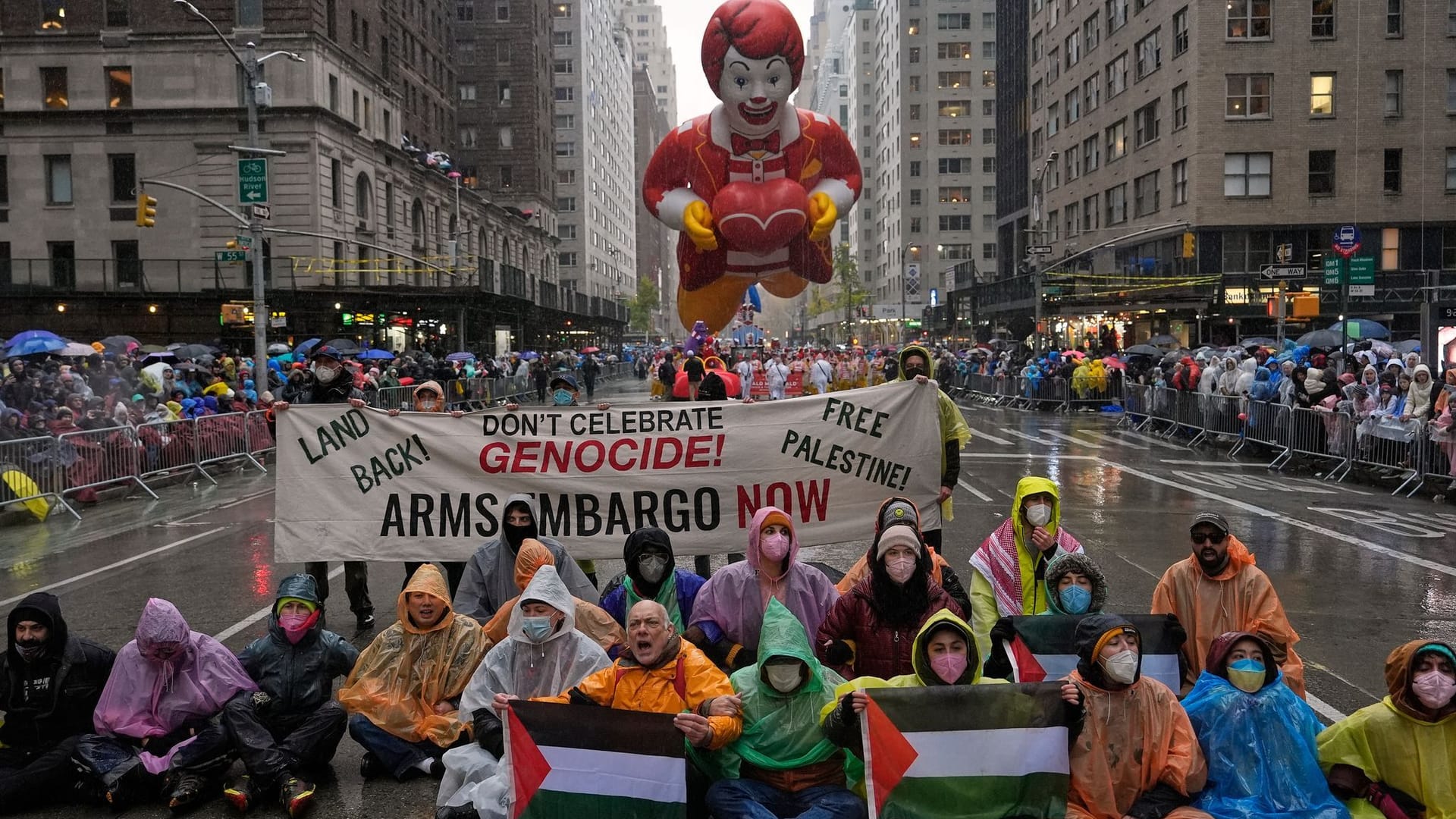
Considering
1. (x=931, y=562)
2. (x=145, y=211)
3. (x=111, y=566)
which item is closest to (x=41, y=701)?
(x=931, y=562)

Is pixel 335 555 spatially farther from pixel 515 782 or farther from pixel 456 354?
pixel 456 354

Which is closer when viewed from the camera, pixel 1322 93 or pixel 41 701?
pixel 41 701

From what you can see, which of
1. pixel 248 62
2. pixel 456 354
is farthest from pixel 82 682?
pixel 456 354

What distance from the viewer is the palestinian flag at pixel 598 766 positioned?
4.39 m

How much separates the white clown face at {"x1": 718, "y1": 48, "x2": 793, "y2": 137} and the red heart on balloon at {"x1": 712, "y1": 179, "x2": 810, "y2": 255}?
0.46m

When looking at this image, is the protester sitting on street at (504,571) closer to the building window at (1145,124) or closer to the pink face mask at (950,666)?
the pink face mask at (950,666)

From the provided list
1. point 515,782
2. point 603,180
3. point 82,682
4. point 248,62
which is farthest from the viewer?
point 603,180

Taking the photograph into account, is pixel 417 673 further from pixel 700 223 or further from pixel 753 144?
pixel 753 144

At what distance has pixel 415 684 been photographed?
18.4ft

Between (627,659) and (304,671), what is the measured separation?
197cm

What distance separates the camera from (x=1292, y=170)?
41.3 meters

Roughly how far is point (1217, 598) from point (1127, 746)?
4.90ft

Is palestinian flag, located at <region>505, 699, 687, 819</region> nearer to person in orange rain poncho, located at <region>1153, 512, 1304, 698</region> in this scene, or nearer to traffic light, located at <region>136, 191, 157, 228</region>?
person in orange rain poncho, located at <region>1153, 512, 1304, 698</region>

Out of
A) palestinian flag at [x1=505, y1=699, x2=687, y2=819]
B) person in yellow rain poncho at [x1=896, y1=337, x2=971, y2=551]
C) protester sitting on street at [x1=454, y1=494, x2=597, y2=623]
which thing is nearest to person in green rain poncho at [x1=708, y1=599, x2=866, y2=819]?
palestinian flag at [x1=505, y1=699, x2=687, y2=819]
